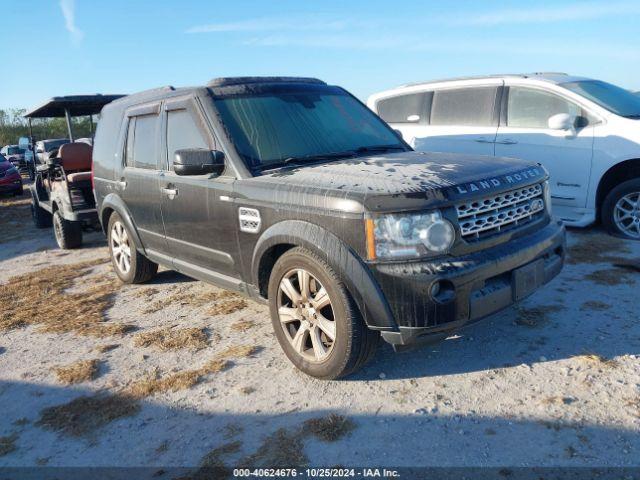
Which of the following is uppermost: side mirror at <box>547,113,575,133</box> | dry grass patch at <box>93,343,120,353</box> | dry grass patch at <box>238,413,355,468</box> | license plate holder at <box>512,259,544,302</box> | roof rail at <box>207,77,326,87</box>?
roof rail at <box>207,77,326,87</box>

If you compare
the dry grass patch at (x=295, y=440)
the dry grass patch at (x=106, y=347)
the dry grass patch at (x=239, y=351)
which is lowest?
the dry grass patch at (x=106, y=347)

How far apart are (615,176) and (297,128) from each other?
13.6ft

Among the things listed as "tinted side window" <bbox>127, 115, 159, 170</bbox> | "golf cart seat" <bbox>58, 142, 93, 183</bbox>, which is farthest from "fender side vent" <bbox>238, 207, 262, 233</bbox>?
"golf cart seat" <bbox>58, 142, 93, 183</bbox>

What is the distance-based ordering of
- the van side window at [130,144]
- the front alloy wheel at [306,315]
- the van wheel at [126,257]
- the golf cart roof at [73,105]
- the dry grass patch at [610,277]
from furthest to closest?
the golf cart roof at [73,105] < the van wheel at [126,257] < the van side window at [130,144] < the dry grass patch at [610,277] < the front alloy wheel at [306,315]

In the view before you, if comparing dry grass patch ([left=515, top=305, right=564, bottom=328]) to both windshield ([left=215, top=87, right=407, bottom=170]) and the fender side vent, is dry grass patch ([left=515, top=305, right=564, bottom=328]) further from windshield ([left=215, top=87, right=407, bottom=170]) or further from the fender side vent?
the fender side vent

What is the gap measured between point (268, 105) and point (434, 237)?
1909 mm

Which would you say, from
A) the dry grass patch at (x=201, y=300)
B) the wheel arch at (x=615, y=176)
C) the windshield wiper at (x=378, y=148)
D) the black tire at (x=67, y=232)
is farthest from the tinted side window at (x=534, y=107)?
the black tire at (x=67, y=232)

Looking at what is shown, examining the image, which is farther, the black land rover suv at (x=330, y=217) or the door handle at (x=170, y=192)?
the door handle at (x=170, y=192)

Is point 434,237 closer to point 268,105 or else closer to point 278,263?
point 278,263

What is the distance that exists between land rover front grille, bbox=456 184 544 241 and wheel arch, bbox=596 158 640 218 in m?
3.07

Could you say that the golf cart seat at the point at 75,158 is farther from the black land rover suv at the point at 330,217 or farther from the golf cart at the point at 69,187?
the black land rover suv at the point at 330,217

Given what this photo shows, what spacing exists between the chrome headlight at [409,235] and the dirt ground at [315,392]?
564mm

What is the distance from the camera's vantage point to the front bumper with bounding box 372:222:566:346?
2.81 m

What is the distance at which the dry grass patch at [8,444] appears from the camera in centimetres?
293
